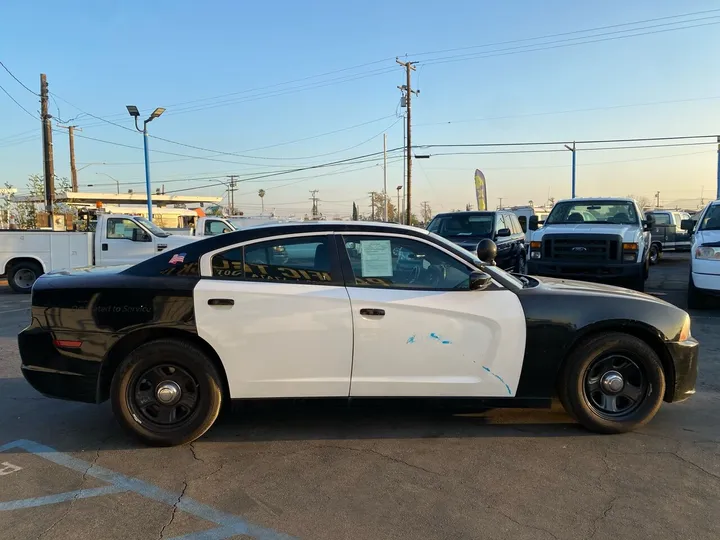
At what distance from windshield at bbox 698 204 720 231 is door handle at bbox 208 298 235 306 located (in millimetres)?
9022

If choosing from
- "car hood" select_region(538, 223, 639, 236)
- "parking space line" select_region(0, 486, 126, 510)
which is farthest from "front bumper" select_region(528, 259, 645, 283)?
"parking space line" select_region(0, 486, 126, 510)

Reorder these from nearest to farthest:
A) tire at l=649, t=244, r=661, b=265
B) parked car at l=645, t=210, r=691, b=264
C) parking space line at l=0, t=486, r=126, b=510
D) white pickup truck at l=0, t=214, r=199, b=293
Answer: parking space line at l=0, t=486, r=126, b=510, white pickup truck at l=0, t=214, r=199, b=293, tire at l=649, t=244, r=661, b=265, parked car at l=645, t=210, r=691, b=264

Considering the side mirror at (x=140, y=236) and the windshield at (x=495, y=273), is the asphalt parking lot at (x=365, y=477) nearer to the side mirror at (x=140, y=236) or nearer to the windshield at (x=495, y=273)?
the windshield at (x=495, y=273)

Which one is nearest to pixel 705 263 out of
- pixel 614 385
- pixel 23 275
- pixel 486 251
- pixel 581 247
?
pixel 581 247

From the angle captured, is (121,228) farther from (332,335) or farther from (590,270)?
(332,335)

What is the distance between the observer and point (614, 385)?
4.00 meters

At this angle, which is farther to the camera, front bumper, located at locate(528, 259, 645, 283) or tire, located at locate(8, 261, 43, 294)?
tire, located at locate(8, 261, 43, 294)

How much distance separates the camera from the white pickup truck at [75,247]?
1285 centimetres

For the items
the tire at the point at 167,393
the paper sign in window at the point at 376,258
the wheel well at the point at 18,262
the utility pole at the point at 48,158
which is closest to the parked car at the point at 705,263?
the paper sign in window at the point at 376,258

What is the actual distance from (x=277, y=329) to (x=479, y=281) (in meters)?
1.47

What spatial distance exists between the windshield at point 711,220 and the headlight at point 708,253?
1030 millimetres

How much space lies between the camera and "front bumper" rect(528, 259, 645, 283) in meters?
10.1

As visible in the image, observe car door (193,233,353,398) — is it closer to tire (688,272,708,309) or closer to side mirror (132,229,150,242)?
tire (688,272,708,309)

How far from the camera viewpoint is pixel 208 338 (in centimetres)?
380
